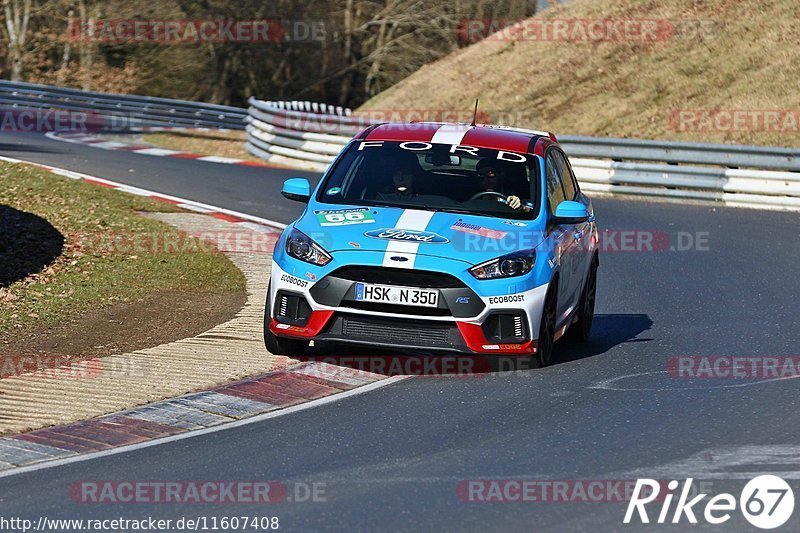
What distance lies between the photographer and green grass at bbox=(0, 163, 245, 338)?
11.5 meters

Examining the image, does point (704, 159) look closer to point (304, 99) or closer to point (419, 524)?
point (419, 524)

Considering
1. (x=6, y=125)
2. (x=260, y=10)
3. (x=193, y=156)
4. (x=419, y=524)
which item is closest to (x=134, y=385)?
(x=419, y=524)

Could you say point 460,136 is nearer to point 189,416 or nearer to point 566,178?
point 566,178

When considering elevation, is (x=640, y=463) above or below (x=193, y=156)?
above

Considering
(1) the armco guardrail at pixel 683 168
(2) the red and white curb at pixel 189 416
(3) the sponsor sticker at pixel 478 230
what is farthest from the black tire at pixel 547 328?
(1) the armco guardrail at pixel 683 168

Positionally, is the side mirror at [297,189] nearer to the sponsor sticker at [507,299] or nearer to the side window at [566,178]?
the sponsor sticker at [507,299]

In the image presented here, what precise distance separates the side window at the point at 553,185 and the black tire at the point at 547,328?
32.2 inches

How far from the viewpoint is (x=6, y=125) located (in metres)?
31.6

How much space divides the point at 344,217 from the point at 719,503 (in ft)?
13.1

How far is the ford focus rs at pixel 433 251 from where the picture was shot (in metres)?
8.73

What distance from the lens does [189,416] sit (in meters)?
7.93

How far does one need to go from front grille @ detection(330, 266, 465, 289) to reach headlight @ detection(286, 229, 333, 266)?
11.3 inches

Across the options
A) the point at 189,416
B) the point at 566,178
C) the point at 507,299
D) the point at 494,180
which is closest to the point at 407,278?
the point at 507,299

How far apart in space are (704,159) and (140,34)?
2669cm
